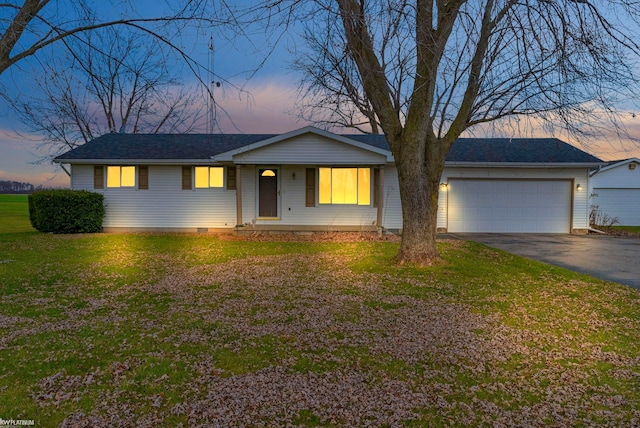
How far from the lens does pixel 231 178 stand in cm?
1420

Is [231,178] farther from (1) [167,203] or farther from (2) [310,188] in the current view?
(2) [310,188]

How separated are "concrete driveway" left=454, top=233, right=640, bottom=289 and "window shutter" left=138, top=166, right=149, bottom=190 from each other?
443 inches

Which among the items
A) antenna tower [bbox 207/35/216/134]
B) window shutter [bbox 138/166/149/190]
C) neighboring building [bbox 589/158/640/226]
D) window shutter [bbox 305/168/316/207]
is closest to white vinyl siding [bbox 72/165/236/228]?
window shutter [bbox 138/166/149/190]

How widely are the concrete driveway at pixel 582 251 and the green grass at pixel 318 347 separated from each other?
1.12 m

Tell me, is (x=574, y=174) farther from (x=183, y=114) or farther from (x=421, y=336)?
(x=183, y=114)

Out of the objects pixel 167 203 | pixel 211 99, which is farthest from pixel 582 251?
pixel 167 203

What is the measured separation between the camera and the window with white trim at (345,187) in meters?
14.2

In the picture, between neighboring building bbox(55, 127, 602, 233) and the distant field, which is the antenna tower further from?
the distant field

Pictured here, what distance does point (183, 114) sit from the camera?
2516 centimetres

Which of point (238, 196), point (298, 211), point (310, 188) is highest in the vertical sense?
point (310, 188)

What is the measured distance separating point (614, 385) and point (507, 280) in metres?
3.91

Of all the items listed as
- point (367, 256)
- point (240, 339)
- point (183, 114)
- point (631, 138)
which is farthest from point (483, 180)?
point (183, 114)

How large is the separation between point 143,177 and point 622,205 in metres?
20.2

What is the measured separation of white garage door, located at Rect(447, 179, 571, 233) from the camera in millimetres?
14305
